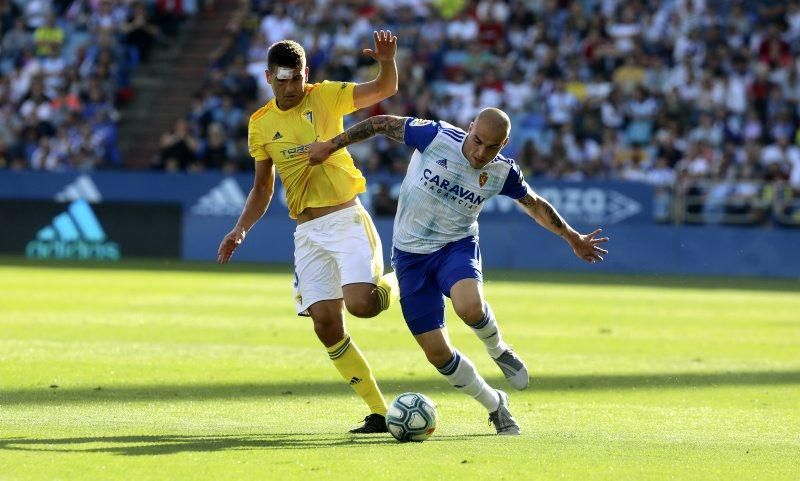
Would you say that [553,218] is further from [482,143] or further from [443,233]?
[482,143]

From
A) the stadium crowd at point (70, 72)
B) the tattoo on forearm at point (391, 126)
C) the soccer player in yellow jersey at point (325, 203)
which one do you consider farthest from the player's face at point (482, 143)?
the stadium crowd at point (70, 72)

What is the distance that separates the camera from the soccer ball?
8914mm

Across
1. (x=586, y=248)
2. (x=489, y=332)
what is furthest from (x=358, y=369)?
(x=586, y=248)

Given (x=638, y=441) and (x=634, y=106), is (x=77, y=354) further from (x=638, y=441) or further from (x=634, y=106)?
(x=634, y=106)

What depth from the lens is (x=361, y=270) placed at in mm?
9539

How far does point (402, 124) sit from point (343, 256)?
1.00m

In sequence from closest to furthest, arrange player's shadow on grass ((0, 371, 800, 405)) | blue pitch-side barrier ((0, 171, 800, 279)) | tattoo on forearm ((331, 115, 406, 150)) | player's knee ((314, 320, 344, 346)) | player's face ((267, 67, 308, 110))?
tattoo on forearm ((331, 115, 406, 150)) → player's face ((267, 67, 308, 110)) → player's knee ((314, 320, 344, 346)) → player's shadow on grass ((0, 371, 800, 405)) → blue pitch-side barrier ((0, 171, 800, 279))

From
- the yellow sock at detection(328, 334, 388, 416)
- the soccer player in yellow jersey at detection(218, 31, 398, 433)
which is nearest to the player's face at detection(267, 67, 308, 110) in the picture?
the soccer player in yellow jersey at detection(218, 31, 398, 433)

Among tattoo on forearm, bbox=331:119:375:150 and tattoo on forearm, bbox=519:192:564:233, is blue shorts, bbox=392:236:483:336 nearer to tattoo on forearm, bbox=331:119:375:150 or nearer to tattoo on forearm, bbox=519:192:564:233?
tattoo on forearm, bbox=519:192:564:233

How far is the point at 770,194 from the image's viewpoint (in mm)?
28031

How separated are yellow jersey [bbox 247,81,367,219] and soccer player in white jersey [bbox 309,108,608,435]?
0.55 m

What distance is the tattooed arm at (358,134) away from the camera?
361 inches

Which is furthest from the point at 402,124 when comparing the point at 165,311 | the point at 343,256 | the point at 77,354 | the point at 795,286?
the point at 795,286

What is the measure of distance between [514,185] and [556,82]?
22.7 m
